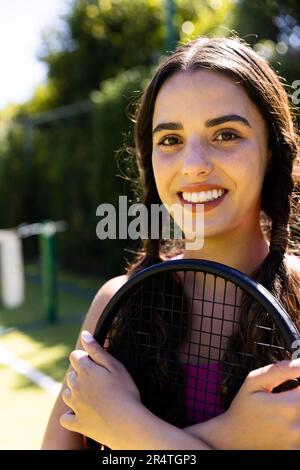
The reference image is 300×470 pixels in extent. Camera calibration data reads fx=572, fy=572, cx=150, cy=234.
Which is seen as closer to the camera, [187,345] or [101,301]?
[187,345]

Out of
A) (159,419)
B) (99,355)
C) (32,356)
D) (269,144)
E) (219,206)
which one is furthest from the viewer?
(32,356)

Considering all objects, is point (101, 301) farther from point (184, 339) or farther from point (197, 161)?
point (197, 161)

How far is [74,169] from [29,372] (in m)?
5.08

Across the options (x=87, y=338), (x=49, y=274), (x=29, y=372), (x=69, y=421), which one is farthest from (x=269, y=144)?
(x=49, y=274)

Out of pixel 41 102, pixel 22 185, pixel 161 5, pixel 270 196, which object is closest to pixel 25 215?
pixel 22 185

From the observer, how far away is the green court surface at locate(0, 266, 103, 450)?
3611 mm

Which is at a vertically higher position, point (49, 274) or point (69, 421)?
point (49, 274)

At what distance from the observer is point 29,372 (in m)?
4.63

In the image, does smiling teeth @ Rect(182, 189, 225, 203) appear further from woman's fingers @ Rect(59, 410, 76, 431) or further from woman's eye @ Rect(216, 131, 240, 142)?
woman's fingers @ Rect(59, 410, 76, 431)

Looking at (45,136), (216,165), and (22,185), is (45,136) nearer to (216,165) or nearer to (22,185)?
(22,185)

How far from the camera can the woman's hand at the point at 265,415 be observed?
2.83 ft

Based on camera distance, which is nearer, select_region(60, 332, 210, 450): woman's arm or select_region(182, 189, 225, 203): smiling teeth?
select_region(60, 332, 210, 450): woman's arm

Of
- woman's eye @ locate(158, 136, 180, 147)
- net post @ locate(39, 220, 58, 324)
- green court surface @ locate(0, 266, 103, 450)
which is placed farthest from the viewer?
net post @ locate(39, 220, 58, 324)

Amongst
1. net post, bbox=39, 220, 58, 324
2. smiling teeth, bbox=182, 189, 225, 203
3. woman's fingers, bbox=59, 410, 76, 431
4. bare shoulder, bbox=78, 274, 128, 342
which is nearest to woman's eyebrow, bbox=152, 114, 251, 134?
smiling teeth, bbox=182, 189, 225, 203
